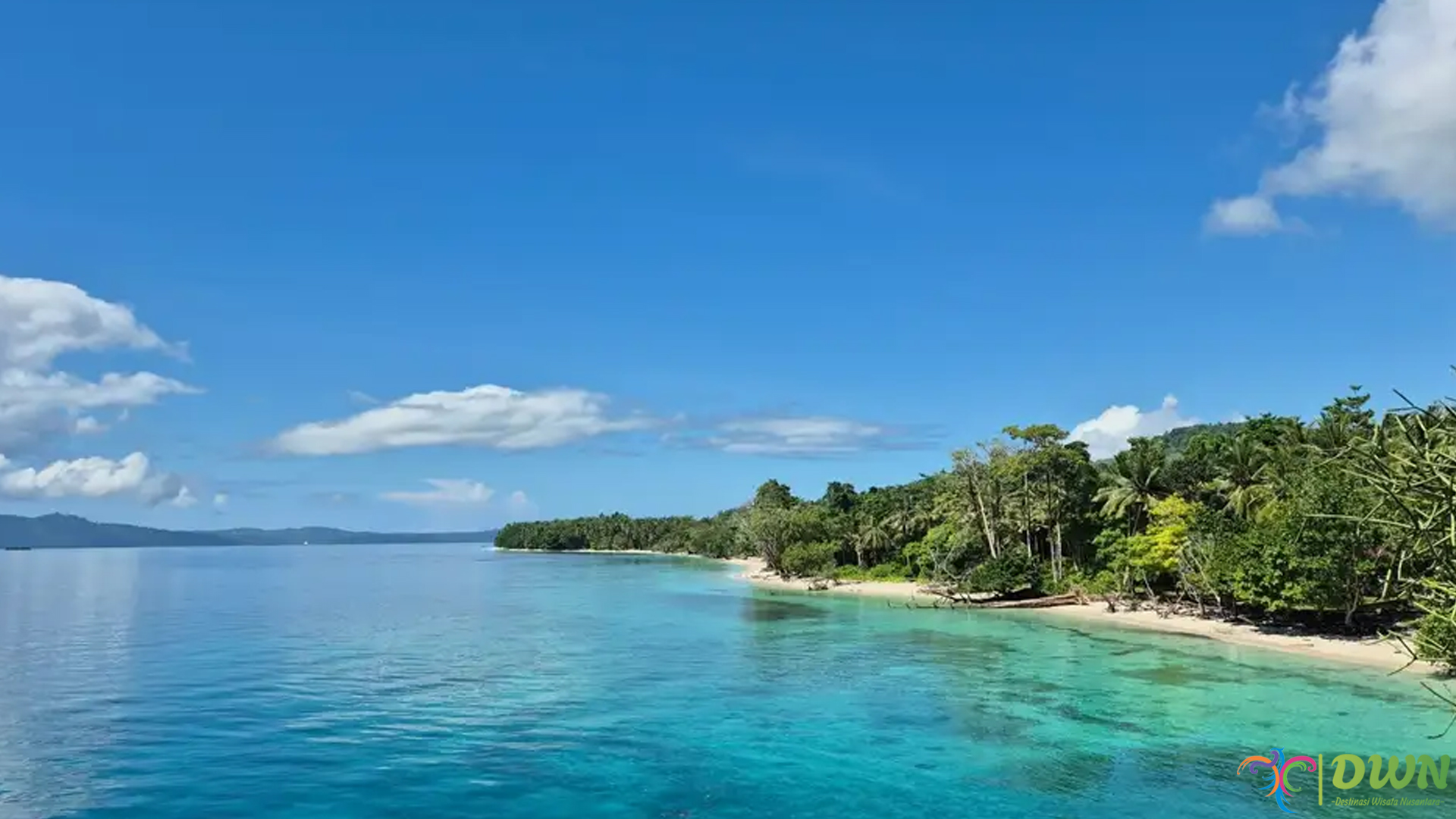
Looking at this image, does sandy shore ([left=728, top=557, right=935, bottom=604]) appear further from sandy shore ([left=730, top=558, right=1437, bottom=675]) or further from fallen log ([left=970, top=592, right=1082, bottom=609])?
fallen log ([left=970, top=592, right=1082, bottom=609])

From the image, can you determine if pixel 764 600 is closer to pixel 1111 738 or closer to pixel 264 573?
pixel 1111 738

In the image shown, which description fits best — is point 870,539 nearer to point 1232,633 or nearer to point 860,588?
point 860,588

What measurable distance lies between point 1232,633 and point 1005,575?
1922 cm

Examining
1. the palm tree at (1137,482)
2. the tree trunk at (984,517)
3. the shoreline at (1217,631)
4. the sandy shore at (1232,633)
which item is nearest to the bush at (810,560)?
the shoreline at (1217,631)

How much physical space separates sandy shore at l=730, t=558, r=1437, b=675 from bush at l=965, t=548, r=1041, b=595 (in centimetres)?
341

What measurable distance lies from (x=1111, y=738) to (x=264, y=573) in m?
139

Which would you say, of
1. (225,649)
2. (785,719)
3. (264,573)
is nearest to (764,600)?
(225,649)

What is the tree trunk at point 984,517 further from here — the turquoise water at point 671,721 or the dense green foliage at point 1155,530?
Result: the turquoise water at point 671,721

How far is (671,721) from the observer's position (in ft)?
92.8

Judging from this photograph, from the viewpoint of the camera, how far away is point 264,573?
137125 mm

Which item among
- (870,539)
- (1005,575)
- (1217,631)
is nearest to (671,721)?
(1217,631)

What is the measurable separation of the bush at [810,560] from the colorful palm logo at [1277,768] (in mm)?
67138

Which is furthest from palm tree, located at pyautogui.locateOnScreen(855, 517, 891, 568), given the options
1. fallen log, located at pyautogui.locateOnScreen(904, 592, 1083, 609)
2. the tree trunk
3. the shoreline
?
fallen log, located at pyautogui.locateOnScreen(904, 592, 1083, 609)

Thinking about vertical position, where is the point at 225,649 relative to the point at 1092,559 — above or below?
below
